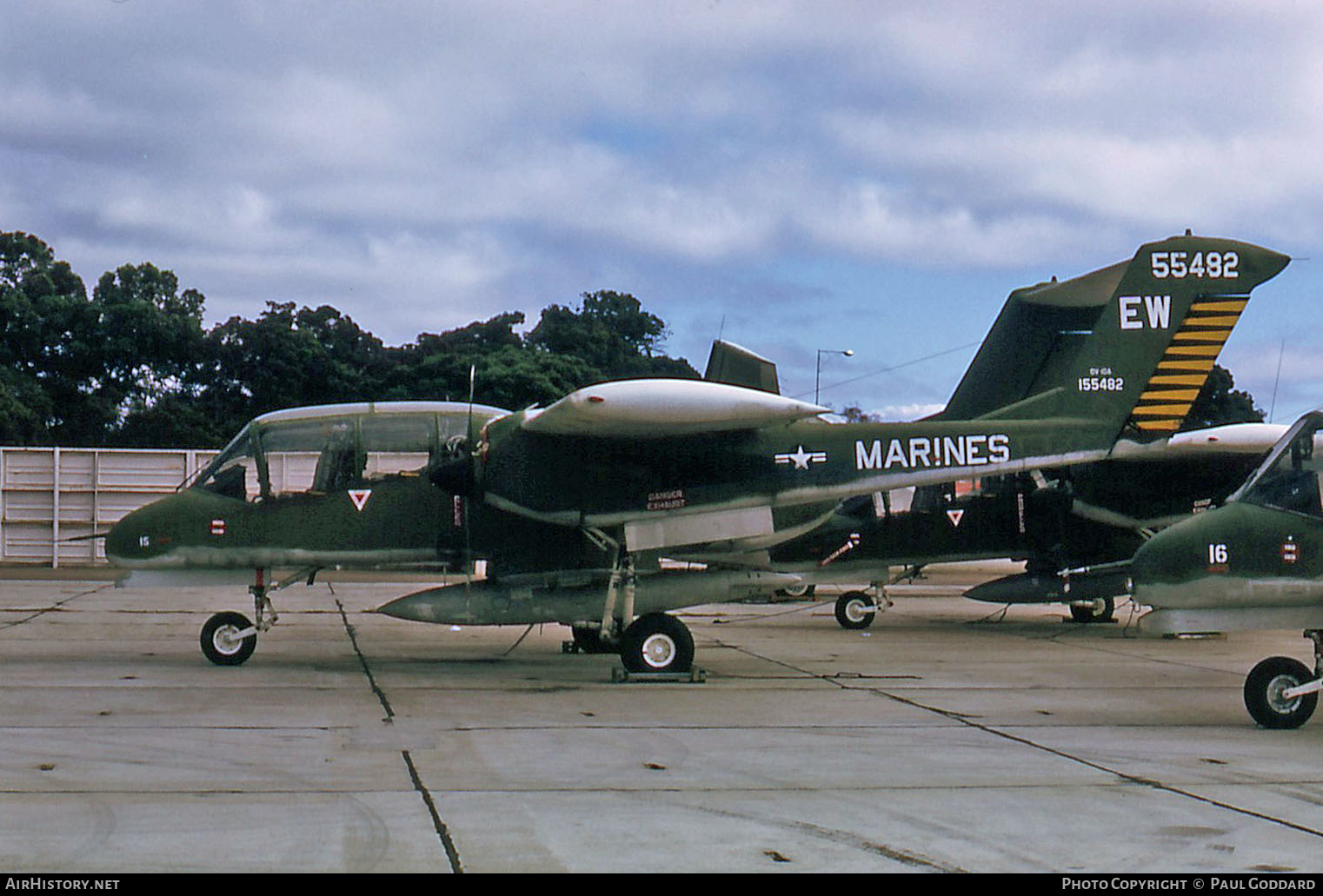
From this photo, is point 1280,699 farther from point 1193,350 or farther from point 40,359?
point 40,359

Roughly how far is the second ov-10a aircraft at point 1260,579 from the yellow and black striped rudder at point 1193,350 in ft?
15.5

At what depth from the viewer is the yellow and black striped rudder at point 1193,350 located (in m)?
13.5

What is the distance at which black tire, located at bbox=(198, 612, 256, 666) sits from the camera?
40.2 feet

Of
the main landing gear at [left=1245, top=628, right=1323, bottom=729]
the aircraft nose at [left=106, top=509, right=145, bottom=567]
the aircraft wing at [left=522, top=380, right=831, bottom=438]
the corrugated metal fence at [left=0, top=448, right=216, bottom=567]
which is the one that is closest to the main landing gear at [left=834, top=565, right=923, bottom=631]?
the aircraft wing at [left=522, top=380, right=831, bottom=438]

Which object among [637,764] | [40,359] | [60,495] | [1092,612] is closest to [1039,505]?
[1092,612]

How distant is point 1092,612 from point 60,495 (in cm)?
2192

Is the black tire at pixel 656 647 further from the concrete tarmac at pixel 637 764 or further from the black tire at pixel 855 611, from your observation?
the black tire at pixel 855 611

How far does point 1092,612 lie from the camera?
18.7 meters

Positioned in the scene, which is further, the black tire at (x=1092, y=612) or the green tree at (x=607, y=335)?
the green tree at (x=607, y=335)

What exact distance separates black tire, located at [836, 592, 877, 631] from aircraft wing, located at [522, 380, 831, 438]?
7526 mm

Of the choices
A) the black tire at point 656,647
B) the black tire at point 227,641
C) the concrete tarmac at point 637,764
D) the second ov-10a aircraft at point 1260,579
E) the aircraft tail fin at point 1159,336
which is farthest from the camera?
the aircraft tail fin at point 1159,336

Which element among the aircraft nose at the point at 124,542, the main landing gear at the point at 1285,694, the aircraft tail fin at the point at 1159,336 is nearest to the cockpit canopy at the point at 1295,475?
the main landing gear at the point at 1285,694
